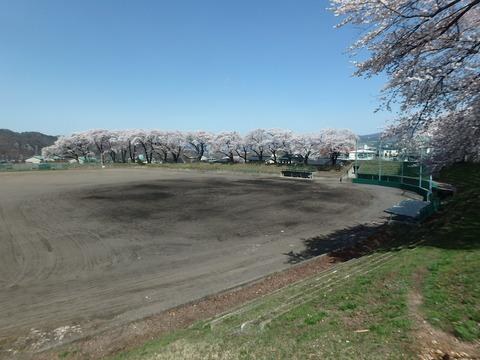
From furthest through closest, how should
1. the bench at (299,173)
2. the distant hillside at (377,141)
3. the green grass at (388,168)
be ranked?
the bench at (299,173)
the green grass at (388,168)
the distant hillside at (377,141)

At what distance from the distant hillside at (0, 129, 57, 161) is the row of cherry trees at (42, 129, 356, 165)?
→ 4482 cm

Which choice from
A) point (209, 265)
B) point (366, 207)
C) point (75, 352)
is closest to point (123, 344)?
point (75, 352)

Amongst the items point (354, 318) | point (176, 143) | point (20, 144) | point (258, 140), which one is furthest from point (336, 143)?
point (20, 144)

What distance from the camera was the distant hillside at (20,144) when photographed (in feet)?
424

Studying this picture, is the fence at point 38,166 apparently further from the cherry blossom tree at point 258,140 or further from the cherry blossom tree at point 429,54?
the cherry blossom tree at point 429,54

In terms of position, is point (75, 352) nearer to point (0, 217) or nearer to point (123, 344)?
point (123, 344)

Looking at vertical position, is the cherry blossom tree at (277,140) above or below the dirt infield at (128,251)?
above

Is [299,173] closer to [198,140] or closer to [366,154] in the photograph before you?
[366,154]

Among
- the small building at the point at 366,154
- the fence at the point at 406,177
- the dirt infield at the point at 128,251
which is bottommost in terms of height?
the dirt infield at the point at 128,251

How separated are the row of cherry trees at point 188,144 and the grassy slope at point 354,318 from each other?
206ft

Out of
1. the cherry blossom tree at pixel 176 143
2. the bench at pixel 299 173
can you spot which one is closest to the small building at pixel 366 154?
the bench at pixel 299 173

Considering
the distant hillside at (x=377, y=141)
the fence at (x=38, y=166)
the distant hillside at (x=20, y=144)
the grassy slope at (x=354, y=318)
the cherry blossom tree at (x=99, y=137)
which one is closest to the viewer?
the grassy slope at (x=354, y=318)

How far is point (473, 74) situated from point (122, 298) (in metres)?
12.6

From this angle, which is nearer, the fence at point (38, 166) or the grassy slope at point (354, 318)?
the grassy slope at point (354, 318)
